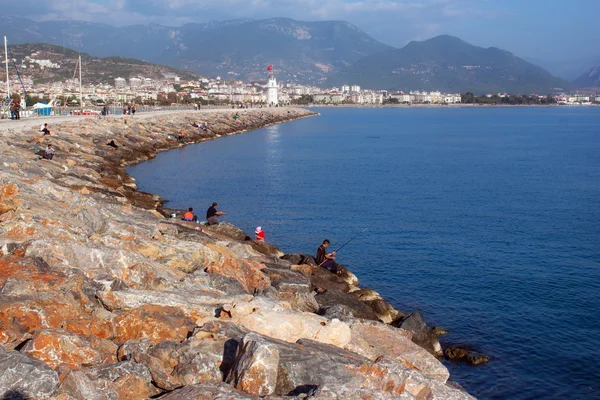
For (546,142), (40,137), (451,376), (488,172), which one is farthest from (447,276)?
(546,142)

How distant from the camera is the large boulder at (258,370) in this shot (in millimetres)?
5898

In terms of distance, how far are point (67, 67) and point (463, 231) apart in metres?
147

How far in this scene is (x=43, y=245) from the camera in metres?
9.25

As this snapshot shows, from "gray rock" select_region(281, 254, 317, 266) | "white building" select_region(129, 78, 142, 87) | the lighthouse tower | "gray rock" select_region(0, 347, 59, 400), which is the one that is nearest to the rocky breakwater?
"gray rock" select_region(0, 347, 59, 400)

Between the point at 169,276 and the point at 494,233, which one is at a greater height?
the point at 169,276

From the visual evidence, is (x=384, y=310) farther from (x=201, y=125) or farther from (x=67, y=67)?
(x=67, y=67)

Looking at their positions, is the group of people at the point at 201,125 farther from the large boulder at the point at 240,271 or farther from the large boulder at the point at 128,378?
the large boulder at the point at 128,378

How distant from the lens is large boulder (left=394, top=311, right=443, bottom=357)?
452 inches

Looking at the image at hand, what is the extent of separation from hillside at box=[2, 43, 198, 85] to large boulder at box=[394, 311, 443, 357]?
129 metres

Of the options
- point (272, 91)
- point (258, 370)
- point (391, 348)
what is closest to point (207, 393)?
point (258, 370)

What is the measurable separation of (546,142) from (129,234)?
61561 mm

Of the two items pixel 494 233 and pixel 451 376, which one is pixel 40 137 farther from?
pixel 451 376

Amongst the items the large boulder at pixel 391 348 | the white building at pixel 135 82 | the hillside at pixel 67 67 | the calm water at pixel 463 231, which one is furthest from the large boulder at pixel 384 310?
the white building at pixel 135 82

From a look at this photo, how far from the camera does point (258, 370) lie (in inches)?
234
